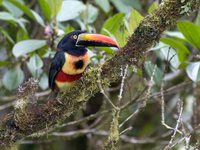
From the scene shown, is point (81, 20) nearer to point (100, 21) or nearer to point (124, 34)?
point (100, 21)

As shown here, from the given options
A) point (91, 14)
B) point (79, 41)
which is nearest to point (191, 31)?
point (79, 41)

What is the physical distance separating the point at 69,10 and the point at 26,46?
Answer: 0.45 meters

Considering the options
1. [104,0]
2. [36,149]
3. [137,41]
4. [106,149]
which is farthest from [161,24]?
[36,149]

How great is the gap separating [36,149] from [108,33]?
244cm

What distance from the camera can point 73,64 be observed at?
11.6ft

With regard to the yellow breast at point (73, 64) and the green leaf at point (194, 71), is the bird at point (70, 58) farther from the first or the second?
the green leaf at point (194, 71)

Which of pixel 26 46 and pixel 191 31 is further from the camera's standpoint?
pixel 26 46

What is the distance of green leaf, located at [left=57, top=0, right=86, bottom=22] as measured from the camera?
153 inches

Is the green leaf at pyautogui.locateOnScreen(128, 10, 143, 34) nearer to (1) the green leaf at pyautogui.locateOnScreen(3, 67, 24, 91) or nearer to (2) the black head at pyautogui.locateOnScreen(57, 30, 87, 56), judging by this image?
(2) the black head at pyautogui.locateOnScreen(57, 30, 87, 56)

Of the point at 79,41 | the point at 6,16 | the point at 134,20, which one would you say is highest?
the point at 6,16

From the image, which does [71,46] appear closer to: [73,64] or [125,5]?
[73,64]

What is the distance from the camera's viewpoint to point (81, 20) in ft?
14.5

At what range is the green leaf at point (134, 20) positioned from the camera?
3.38m

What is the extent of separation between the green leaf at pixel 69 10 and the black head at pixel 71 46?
0.99 feet
